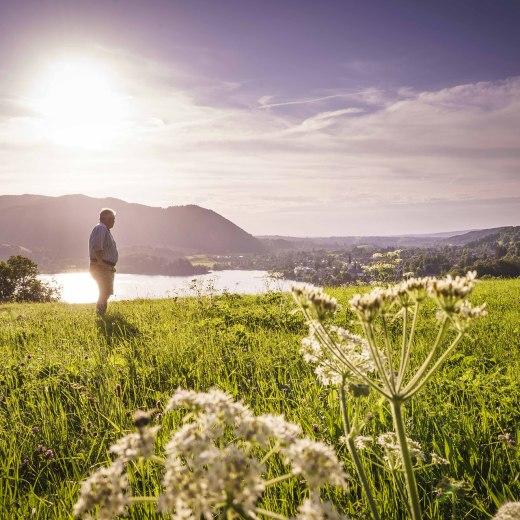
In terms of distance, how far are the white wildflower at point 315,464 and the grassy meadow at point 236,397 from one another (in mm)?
1229

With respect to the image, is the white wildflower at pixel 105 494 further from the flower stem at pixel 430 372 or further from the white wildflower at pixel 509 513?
the white wildflower at pixel 509 513

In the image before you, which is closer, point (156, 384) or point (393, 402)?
point (393, 402)

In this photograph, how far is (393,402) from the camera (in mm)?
1548

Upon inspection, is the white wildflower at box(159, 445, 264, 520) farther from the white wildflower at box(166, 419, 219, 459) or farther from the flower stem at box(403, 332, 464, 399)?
the flower stem at box(403, 332, 464, 399)

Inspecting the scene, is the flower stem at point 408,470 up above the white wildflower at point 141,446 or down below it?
below

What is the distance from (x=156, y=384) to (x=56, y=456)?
6.89ft

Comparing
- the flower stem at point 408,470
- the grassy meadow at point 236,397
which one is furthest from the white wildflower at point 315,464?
the grassy meadow at point 236,397

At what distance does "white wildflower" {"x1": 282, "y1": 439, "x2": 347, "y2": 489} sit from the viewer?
1.09 metres

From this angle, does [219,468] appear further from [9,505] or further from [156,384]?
[156,384]

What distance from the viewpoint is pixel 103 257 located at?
1324cm

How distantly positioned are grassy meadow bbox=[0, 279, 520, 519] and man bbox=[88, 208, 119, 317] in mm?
3661

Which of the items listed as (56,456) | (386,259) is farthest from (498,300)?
(56,456)

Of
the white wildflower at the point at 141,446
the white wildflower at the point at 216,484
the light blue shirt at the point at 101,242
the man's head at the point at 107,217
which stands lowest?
the white wildflower at the point at 216,484

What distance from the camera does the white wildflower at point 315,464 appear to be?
43.0 inches
